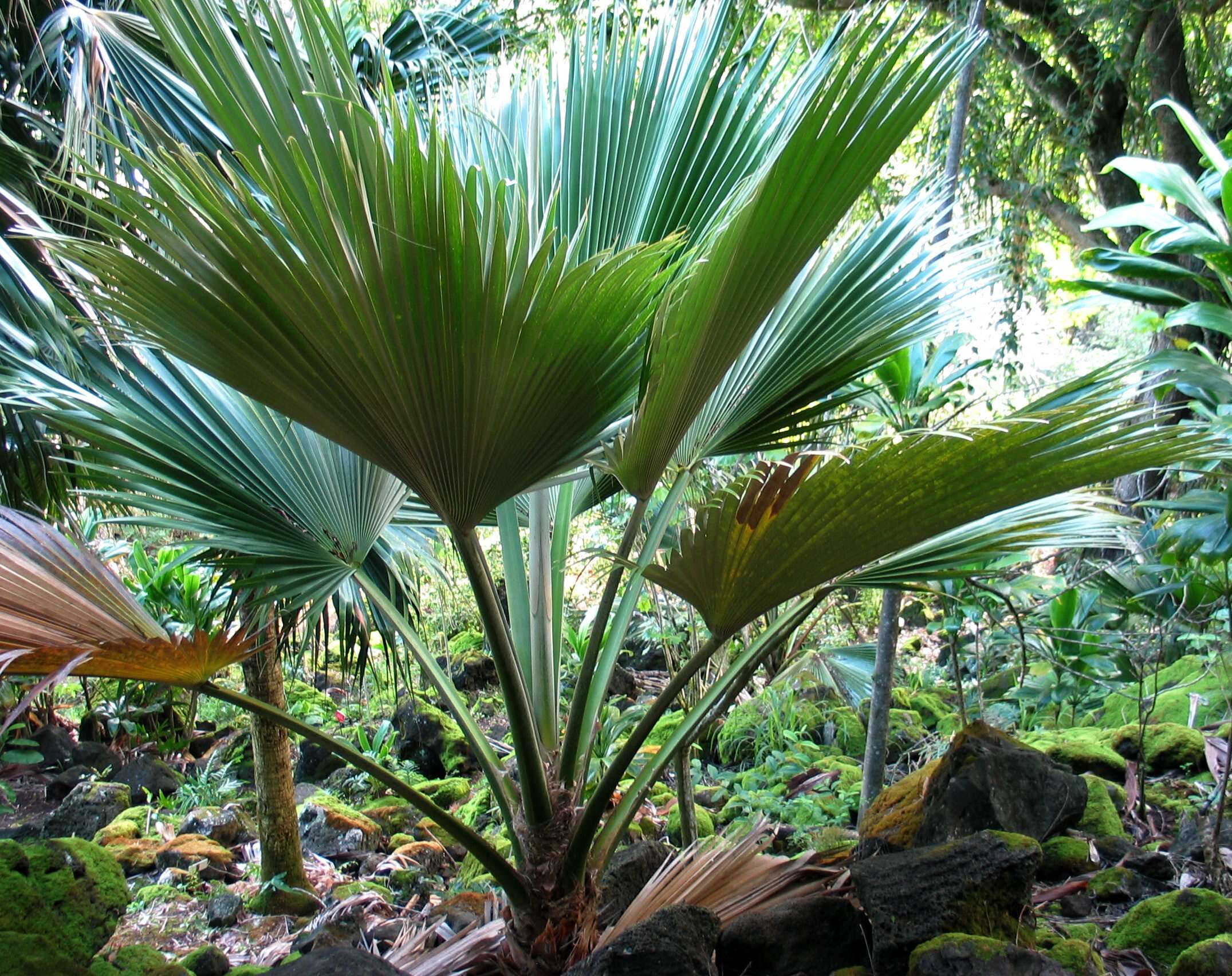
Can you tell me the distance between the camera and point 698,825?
153 inches

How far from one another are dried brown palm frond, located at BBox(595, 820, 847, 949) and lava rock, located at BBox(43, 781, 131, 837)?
389 centimetres

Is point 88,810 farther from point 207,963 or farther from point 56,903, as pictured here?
point 56,903

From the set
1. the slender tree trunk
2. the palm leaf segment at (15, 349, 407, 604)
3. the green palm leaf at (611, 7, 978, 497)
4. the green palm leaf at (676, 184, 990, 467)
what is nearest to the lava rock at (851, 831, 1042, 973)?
the green palm leaf at (676, 184, 990, 467)

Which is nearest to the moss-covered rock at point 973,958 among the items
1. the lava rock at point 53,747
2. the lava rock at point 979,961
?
the lava rock at point 979,961

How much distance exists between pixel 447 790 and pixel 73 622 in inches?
167

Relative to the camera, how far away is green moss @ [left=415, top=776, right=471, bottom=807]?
5344mm

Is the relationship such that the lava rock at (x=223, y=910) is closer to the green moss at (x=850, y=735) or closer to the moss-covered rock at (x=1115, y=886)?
the moss-covered rock at (x=1115, y=886)

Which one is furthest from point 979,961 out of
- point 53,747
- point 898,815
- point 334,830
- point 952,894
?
point 53,747

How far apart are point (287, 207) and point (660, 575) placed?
2.74 ft

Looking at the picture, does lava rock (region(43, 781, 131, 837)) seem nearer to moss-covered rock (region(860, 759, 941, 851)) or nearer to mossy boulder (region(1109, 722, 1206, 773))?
moss-covered rock (region(860, 759, 941, 851))

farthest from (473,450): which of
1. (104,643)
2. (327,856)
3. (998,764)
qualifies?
(327,856)

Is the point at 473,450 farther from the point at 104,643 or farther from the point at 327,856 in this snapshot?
the point at 327,856

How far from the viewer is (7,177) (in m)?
2.94

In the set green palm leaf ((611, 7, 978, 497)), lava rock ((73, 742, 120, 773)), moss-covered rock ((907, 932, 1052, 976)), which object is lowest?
moss-covered rock ((907, 932, 1052, 976))
